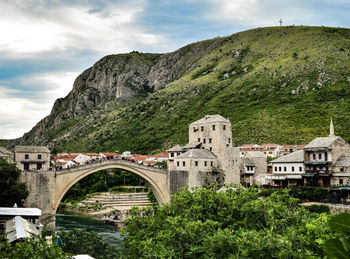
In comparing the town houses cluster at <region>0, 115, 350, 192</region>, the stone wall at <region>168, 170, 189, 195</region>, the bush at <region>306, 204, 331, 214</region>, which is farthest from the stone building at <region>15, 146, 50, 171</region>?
the bush at <region>306, 204, 331, 214</region>

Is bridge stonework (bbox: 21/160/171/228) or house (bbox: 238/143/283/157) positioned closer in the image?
bridge stonework (bbox: 21/160/171/228)

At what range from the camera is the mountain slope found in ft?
285

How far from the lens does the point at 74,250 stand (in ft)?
90.8

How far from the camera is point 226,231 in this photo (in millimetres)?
16875

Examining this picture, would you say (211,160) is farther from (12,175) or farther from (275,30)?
(275,30)

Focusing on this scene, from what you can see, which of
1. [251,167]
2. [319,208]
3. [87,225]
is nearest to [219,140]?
[251,167]

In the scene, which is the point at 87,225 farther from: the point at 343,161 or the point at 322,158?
the point at 343,161

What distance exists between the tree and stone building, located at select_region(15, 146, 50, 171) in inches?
424

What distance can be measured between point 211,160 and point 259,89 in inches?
2562

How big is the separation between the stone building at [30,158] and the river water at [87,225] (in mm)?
8596

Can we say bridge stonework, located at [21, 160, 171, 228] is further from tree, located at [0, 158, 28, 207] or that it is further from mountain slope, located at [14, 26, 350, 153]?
mountain slope, located at [14, 26, 350, 153]

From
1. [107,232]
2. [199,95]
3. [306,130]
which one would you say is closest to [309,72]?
[306,130]

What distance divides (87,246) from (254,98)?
279ft

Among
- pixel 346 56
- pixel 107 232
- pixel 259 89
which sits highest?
pixel 346 56
